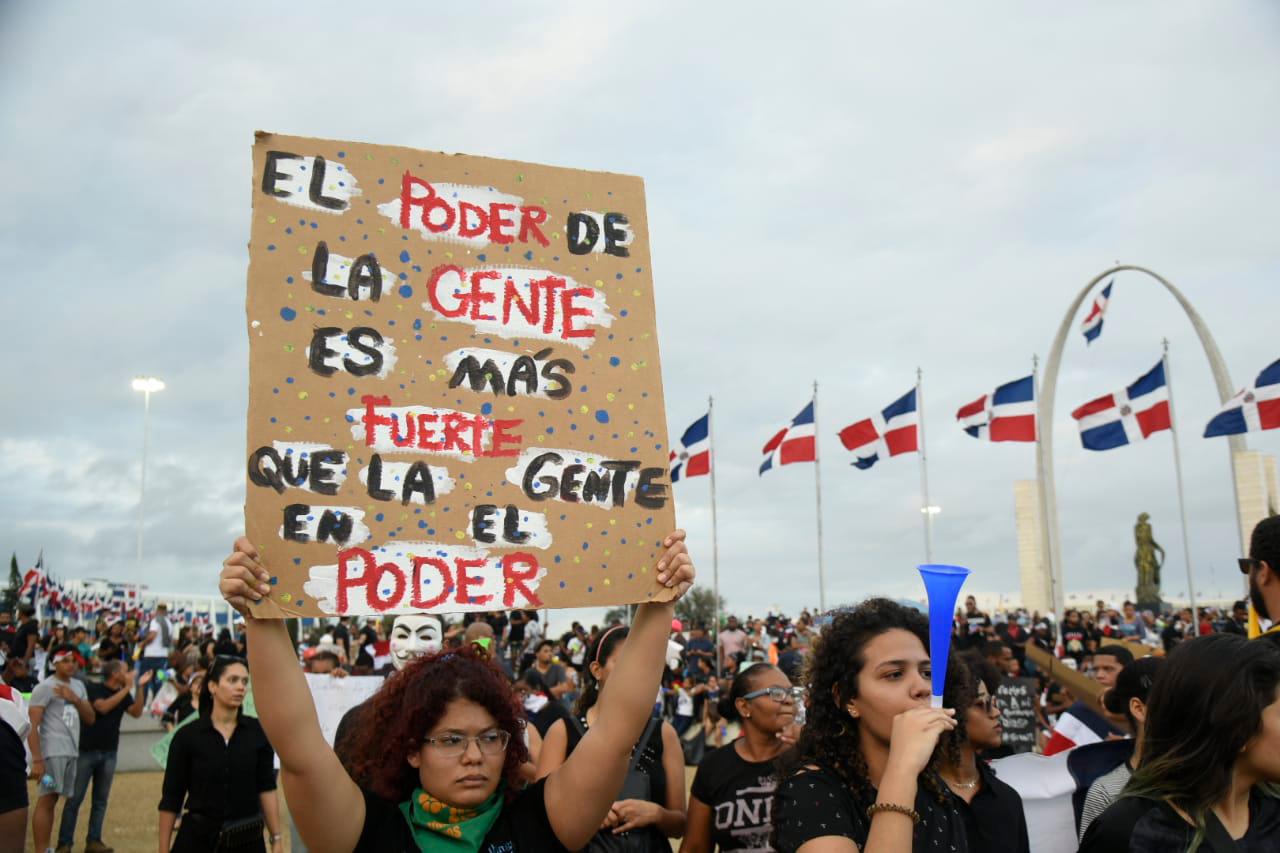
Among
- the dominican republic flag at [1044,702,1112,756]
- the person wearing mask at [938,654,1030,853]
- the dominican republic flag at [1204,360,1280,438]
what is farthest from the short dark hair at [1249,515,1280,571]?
the dominican republic flag at [1204,360,1280,438]

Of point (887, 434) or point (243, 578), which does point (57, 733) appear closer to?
point (243, 578)

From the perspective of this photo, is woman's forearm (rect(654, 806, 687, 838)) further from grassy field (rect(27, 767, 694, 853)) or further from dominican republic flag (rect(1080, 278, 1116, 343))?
dominican republic flag (rect(1080, 278, 1116, 343))

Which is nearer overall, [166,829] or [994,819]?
[994,819]

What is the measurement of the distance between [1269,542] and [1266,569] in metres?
0.11

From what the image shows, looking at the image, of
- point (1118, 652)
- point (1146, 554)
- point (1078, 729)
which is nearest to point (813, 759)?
point (1078, 729)

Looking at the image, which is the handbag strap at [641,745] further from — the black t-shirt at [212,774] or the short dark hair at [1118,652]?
the short dark hair at [1118,652]

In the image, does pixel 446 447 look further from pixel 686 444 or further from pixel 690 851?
pixel 686 444

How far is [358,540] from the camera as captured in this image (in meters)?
3.11

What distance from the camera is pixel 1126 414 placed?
23016 mm

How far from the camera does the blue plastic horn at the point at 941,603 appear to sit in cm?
290

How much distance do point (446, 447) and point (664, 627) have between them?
0.84m

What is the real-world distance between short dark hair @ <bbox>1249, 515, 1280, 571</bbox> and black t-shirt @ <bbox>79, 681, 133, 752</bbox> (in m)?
10.5

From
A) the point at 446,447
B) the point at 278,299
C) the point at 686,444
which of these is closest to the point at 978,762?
the point at 446,447

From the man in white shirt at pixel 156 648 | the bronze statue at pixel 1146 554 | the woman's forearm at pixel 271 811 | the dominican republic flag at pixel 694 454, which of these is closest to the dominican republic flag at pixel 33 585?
the man in white shirt at pixel 156 648
